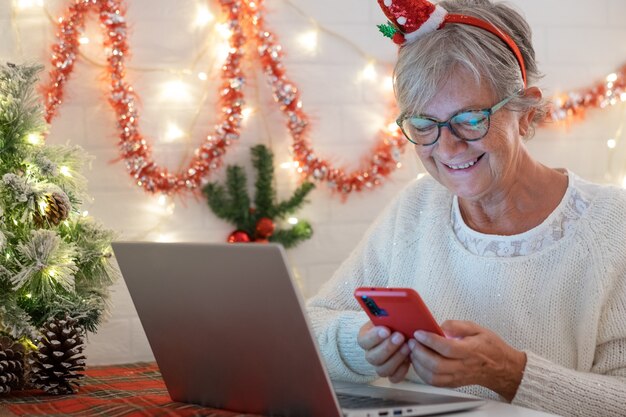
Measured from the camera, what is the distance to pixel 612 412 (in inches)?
56.8

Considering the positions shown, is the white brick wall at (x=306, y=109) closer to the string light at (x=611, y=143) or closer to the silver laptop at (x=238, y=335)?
the string light at (x=611, y=143)

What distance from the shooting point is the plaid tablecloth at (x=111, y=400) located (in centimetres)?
131

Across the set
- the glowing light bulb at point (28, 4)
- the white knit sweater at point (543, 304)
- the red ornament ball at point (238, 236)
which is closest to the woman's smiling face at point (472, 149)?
the white knit sweater at point (543, 304)

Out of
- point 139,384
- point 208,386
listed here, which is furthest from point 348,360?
point 139,384

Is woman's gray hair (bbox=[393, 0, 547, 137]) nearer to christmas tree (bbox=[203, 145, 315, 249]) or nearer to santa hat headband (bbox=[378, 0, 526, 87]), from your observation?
santa hat headband (bbox=[378, 0, 526, 87])

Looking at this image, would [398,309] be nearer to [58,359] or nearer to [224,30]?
[58,359]

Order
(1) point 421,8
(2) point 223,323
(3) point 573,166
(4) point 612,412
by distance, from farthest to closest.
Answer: (3) point 573,166 → (1) point 421,8 → (4) point 612,412 → (2) point 223,323

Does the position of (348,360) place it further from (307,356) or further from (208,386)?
(307,356)

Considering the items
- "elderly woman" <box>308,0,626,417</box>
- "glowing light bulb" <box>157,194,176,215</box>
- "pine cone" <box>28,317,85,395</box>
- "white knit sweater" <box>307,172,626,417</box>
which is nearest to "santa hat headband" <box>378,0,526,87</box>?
"elderly woman" <box>308,0,626,417</box>

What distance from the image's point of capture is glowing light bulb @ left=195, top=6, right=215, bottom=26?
2664mm

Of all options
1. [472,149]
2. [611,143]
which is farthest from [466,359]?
[611,143]

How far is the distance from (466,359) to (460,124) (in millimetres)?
470

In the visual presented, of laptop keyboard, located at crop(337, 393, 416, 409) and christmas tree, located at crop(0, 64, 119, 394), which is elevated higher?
christmas tree, located at crop(0, 64, 119, 394)

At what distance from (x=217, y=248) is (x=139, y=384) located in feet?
2.87
